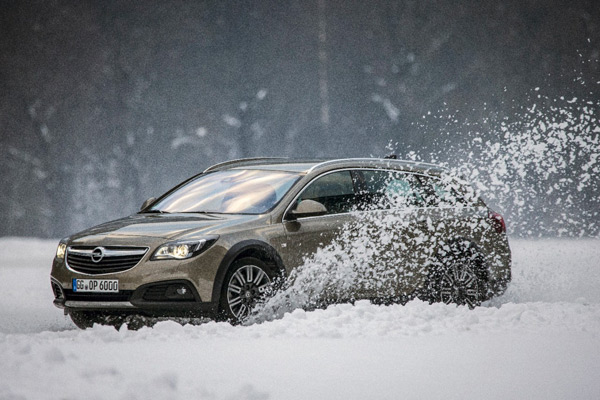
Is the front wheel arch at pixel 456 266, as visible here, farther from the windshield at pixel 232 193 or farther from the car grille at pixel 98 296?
the car grille at pixel 98 296

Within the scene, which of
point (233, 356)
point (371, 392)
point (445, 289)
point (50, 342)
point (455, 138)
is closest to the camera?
point (371, 392)

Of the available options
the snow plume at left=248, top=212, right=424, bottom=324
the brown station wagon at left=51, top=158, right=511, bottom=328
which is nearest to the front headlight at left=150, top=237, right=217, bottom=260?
the brown station wagon at left=51, top=158, right=511, bottom=328

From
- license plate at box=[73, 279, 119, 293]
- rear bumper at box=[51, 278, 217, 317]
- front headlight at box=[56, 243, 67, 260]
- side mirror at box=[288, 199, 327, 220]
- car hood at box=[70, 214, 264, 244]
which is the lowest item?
rear bumper at box=[51, 278, 217, 317]

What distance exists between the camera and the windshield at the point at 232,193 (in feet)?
29.3

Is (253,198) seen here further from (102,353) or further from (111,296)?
(102,353)

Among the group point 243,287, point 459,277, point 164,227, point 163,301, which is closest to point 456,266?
point 459,277

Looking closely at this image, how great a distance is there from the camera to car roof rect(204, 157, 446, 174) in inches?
368

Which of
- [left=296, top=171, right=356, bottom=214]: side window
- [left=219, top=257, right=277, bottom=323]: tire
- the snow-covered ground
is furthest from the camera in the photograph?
[left=296, top=171, right=356, bottom=214]: side window

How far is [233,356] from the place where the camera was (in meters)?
6.43

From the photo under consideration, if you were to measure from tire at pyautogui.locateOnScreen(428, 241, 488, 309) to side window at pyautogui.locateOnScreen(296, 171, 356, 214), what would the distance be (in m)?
1.16

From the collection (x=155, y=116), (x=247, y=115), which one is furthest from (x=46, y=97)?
(x=247, y=115)

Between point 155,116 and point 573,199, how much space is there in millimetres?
9963

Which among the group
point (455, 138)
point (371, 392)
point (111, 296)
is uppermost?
point (455, 138)

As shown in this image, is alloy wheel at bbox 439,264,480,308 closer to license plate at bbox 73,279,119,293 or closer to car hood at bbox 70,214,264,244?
car hood at bbox 70,214,264,244
